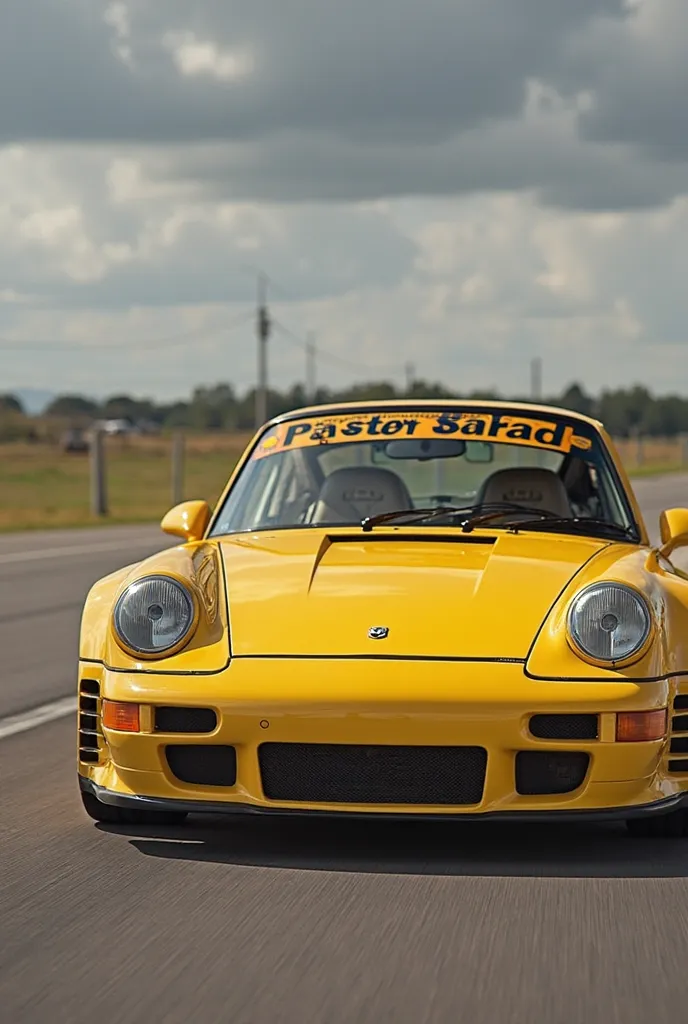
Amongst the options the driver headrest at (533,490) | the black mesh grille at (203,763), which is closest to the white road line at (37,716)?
the driver headrest at (533,490)

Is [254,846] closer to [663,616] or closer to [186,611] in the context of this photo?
[186,611]

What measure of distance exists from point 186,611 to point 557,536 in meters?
1.46

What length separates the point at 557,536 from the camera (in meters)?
6.36

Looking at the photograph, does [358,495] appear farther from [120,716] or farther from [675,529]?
[120,716]

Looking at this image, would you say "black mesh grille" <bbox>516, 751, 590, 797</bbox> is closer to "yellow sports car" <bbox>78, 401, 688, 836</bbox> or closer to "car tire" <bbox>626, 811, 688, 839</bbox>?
"yellow sports car" <bbox>78, 401, 688, 836</bbox>

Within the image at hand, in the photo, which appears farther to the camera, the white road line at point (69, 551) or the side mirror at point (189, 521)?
the white road line at point (69, 551)

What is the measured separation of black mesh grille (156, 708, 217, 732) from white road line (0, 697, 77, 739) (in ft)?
8.84

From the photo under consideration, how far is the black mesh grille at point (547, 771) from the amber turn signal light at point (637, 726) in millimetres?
132

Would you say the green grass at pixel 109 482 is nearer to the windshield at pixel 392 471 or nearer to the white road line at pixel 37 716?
the white road line at pixel 37 716

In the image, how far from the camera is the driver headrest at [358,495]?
23.0 feet

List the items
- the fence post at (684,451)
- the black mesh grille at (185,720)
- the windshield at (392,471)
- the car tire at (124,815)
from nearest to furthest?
1. the black mesh grille at (185,720)
2. the car tire at (124,815)
3. the windshield at (392,471)
4. the fence post at (684,451)

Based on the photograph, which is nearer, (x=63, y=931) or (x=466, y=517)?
(x=63, y=931)

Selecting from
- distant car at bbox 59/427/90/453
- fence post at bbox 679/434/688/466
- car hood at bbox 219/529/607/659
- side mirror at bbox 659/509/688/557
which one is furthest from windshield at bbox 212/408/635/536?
distant car at bbox 59/427/90/453

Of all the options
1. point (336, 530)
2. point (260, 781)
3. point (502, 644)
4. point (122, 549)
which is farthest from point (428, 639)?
point (122, 549)
